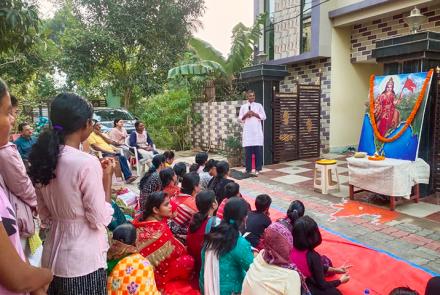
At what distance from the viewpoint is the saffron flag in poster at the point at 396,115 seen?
5000mm

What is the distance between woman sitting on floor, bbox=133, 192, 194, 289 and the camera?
109 inches

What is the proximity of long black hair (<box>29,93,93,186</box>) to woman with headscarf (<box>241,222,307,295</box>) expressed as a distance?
1268 millimetres

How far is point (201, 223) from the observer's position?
2.97 meters

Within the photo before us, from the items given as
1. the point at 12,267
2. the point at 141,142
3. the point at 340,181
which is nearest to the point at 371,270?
the point at 12,267

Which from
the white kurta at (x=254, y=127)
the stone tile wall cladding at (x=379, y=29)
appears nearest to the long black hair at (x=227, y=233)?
the white kurta at (x=254, y=127)

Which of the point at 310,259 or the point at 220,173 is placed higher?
the point at 220,173

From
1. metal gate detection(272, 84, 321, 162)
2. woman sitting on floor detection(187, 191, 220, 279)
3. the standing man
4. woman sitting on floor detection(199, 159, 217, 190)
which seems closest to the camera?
woman sitting on floor detection(187, 191, 220, 279)

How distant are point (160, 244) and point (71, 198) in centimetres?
122

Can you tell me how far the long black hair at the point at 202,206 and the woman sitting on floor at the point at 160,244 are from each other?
0.22 m

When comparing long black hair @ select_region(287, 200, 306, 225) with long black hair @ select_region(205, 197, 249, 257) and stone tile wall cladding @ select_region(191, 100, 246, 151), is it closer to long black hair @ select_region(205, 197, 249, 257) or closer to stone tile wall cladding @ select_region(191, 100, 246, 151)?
long black hair @ select_region(205, 197, 249, 257)

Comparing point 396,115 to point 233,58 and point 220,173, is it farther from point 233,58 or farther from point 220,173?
point 233,58

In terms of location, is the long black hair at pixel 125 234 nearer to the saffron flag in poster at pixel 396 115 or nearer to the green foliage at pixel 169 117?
the saffron flag in poster at pixel 396 115

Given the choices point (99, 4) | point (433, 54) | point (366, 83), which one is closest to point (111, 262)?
point (433, 54)

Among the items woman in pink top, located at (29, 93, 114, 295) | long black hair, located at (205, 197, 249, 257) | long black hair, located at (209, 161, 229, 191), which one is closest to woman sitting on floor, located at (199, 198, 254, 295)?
long black hair, located at (205, 197, 249, 257)
